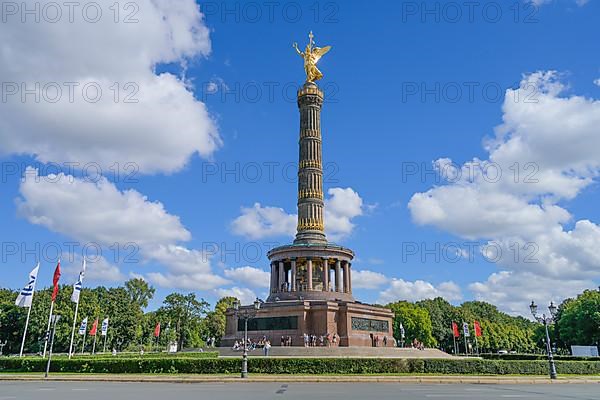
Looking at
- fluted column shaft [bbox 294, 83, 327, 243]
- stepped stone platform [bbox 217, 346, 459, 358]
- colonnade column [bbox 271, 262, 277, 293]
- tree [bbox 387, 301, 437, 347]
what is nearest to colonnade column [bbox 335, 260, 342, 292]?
fluted column shaft [bbox 294, 83, 327, 243]

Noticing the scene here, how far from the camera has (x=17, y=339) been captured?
6981 cm

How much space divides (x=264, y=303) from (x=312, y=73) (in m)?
28.0

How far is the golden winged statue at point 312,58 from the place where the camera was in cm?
5838

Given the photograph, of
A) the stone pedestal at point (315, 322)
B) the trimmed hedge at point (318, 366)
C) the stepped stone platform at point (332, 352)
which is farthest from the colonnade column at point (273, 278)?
the trimmed hedge at point (318, 366)

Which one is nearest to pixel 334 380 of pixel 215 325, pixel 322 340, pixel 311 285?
pixel 322 340

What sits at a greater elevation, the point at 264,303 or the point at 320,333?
the point at 264,303

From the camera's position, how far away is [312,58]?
59.0 m

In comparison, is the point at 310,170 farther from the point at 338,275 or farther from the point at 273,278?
the point at 273,278

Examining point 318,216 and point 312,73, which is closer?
point 318,216

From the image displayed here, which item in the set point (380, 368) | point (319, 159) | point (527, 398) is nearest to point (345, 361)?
point (380, 368)

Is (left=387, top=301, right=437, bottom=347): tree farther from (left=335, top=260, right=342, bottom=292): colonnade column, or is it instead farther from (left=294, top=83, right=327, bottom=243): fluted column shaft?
(left=294, top=83, right=327, bottom=243): fluted column shaft

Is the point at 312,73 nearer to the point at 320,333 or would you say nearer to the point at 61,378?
the point at 320,333

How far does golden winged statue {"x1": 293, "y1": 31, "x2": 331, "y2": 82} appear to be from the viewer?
5838 centimetres

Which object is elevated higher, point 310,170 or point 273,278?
point 310,170
